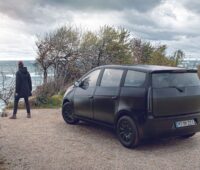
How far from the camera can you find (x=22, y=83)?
449 inches

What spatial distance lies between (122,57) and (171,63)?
3.10 meters

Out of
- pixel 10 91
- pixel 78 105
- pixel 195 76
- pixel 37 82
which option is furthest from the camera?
pixel 37 82

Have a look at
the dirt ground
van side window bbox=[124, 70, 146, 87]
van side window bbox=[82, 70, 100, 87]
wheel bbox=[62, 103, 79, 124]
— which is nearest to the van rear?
van side window bbox=[124, 70, 146, 87]

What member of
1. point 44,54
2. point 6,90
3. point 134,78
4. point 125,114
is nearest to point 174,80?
point 134,78

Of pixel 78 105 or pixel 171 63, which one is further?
pixel 171 63

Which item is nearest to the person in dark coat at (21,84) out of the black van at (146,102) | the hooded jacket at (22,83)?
the hooded jacket at (22,83)

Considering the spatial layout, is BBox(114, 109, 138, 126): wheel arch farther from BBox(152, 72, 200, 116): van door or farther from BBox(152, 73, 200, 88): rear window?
BBox(152, 73, 200, 88): rear window

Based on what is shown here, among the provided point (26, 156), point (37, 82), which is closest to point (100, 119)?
point (26, 156)

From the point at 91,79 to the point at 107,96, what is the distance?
1.07m

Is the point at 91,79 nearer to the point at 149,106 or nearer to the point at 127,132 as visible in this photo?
the point at 127,132

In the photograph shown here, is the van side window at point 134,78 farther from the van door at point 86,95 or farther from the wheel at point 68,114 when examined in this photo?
the wheel at point 68,114

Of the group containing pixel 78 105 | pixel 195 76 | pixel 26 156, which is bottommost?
pixel 26 156

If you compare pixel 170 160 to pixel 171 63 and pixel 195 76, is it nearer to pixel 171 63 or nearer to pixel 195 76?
pixel 195 76

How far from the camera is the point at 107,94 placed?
27.3 feet
